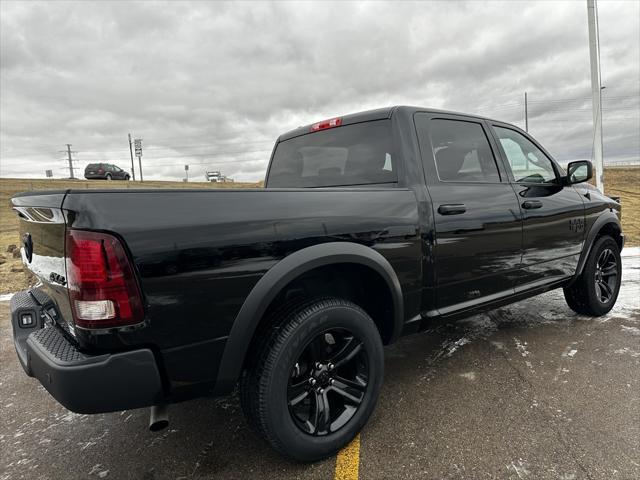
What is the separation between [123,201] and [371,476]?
168cm

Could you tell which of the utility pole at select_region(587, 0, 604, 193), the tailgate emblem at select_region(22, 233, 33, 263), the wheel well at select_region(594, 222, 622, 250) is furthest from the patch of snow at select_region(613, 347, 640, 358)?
the utility pole at select_region(587, 0, 604, 193)

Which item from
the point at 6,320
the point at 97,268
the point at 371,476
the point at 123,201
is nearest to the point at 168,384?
the point at 97,268

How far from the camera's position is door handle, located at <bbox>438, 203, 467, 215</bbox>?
2684mm

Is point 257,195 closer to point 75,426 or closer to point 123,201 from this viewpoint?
point 123,201

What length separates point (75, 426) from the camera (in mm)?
2666

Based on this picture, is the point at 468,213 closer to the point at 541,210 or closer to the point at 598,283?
the point at 541,210

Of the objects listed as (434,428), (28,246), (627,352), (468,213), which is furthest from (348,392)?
(627,352)

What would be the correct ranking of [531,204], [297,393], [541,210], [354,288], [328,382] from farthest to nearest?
1. [541,210]
2. [531,204]
3. [354,288]
4. [328,382]
5. [297,393]

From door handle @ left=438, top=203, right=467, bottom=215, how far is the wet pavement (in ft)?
3.91

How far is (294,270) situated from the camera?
1.99 m

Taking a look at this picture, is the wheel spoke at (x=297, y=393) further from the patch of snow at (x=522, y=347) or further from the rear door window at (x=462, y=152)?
the patch of snow at (x=522, y=347)

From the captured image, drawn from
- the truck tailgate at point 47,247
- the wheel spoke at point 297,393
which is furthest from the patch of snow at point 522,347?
the truck tailgate at point 47,247

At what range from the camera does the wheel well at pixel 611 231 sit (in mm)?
4207

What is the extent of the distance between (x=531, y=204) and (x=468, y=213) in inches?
32.2
